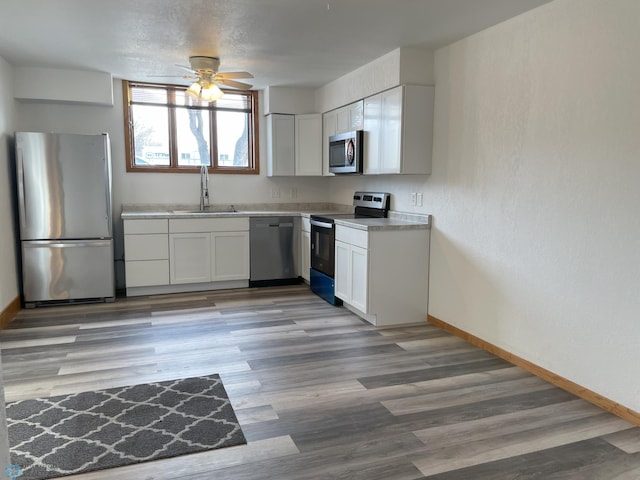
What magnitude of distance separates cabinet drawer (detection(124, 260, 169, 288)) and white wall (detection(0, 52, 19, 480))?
105cm

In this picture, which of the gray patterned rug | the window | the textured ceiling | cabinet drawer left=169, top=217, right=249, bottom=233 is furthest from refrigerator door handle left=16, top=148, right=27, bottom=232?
the gray patterned rug

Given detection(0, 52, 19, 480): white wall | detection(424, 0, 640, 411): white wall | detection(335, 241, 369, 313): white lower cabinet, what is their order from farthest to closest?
detection(0, 52, 19, 480): white wall, detection(335, 241, 369, 313): white lower cabinet, detection(424, 0, 640, 411): white wall

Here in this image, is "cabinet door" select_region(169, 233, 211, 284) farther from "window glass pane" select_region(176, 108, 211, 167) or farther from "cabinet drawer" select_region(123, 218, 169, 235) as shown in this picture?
"window glass pane" select_region(176, 108, 211, 167)

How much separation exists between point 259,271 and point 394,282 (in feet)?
6.62

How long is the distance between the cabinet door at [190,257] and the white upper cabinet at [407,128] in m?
2.31

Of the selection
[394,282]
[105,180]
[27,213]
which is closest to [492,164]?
[394,282]

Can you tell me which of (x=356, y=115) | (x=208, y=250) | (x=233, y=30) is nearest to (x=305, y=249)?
(x=208, y=250)

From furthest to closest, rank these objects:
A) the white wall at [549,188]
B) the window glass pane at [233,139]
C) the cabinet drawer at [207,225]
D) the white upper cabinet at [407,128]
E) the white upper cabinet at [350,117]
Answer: the window glass pane at [233,139] < the cabinet drawer at [207,225] < the white upper cabinet at [350,117] < the white upper cabinet at [407,128] < the white wall at [549,188]

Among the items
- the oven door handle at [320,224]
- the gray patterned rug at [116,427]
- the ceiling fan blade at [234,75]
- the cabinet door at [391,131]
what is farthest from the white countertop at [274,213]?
the gray patterned rug at [116,427]

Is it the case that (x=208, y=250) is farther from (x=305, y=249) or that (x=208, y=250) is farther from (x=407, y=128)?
(x=407, y=128)

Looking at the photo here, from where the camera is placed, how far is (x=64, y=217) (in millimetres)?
4777

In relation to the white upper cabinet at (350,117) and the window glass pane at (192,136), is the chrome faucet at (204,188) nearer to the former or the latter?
the window glass pane at (192,136)

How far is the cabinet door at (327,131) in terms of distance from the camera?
18.0 ft

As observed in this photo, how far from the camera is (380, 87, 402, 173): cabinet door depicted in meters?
4.11
